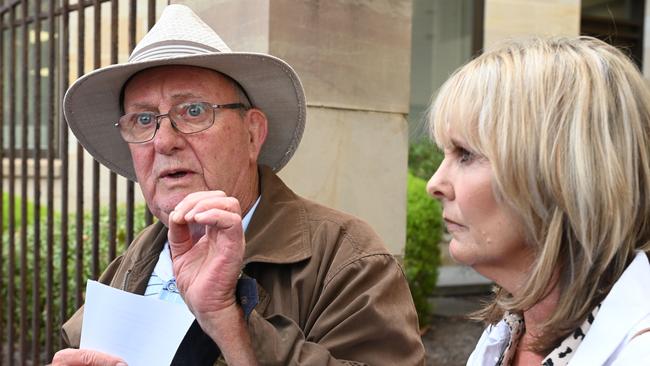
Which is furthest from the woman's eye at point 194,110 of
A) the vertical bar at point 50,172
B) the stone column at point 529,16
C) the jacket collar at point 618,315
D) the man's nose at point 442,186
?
the stone column at point 529,16

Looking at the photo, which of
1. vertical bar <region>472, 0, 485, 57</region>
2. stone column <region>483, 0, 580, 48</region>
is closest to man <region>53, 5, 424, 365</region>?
stone column <region>483, 0, 580, 48</region>

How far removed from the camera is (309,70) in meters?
2.98

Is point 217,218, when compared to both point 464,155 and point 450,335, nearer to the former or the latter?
point 464,155

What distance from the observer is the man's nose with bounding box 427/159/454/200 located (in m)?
1.48

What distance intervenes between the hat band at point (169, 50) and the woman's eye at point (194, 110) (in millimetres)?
153

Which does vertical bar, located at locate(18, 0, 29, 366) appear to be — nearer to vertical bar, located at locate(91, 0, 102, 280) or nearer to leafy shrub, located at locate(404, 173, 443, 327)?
vertical bar, located at locate(91, 0, 102, 280)

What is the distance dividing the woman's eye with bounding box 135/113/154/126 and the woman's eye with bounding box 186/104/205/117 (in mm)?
129

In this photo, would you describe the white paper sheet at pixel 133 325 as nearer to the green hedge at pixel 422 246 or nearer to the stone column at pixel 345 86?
the stone column at pixel 345 86

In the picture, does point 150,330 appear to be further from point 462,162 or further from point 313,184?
point 313,184

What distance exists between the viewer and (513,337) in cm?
171

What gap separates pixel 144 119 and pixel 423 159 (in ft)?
21.7

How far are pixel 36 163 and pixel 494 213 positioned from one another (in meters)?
3.42

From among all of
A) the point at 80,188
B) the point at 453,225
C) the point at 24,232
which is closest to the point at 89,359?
the point at 453,225

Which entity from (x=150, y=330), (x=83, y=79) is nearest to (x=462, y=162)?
(x=150, y=330)
